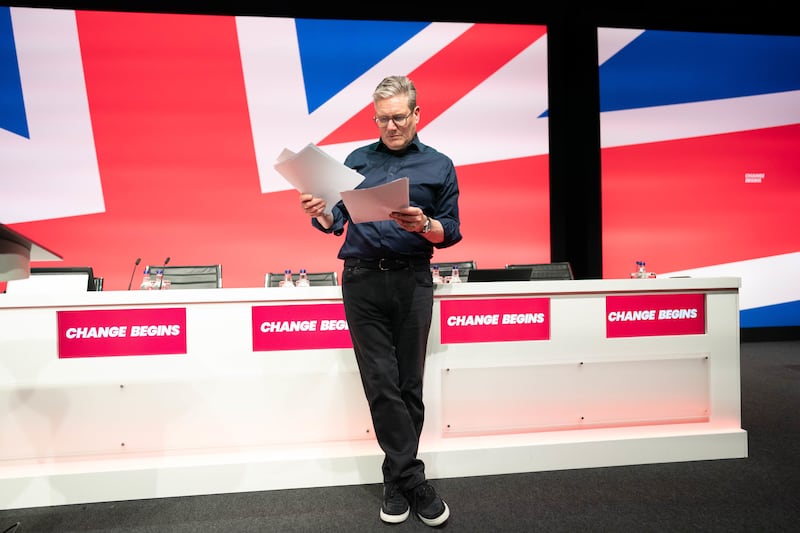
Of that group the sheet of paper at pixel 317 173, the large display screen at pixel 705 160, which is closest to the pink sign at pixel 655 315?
the sheet of paper at pixel 317 173

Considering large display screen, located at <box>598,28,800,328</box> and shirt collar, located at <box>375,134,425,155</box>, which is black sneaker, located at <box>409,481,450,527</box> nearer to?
shirt collar, located at <box>375,134,425,155</box>

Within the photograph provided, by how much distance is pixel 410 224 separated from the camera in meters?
1.53

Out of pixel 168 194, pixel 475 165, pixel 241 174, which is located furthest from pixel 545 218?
pixel 168 194

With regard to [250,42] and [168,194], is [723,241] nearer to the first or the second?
[250,42]

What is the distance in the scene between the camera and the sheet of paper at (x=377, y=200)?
1345 millimetres

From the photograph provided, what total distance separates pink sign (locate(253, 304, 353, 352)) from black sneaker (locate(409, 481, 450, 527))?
627 millimetres

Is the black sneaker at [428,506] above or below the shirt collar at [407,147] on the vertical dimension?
below

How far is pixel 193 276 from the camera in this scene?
358 cm

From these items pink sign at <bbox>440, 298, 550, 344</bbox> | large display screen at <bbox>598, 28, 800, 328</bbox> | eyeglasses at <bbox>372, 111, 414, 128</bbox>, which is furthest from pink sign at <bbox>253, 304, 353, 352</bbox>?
large display screen at <bbox>598, 28, 800, 328</bbox>

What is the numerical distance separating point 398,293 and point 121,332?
3.71 ft

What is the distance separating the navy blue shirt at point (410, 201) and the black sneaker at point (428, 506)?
2.72 ft

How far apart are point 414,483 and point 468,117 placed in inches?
163

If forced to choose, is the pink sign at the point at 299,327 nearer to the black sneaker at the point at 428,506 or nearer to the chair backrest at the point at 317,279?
the black sneaker at the point at 428,506

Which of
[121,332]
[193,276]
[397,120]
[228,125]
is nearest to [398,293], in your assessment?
[397,120]
